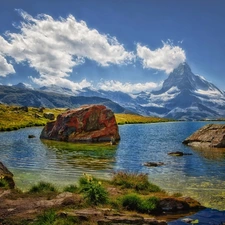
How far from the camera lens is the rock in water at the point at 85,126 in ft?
269

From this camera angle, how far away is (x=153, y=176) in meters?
37.4

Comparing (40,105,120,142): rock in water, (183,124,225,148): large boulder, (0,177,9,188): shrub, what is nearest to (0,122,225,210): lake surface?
(0,177,9,188): shrub

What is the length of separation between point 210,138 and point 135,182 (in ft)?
167

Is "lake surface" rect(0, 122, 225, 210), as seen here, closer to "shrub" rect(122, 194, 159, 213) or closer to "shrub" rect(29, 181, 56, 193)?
"shrub" rect(29, 181, 56, 193)

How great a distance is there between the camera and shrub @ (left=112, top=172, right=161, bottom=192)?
27538 mm

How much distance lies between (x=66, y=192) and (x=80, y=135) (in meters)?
58.6

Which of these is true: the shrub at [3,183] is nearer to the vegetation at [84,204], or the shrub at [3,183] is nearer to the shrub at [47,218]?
the vegetation at [84,204]

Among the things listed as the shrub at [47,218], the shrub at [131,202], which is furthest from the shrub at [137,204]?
the shrub at [47,218]

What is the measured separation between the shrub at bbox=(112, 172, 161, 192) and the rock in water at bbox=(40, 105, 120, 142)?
51.5 meters

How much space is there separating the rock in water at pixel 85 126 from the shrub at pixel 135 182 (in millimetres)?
51481

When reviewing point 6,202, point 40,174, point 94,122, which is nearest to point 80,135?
point 94,122

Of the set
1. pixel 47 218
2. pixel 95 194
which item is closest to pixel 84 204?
pixel 95 194

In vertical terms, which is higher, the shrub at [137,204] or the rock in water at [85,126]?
the rock in water at [85,126]

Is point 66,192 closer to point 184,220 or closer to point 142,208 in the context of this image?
point 142,208
